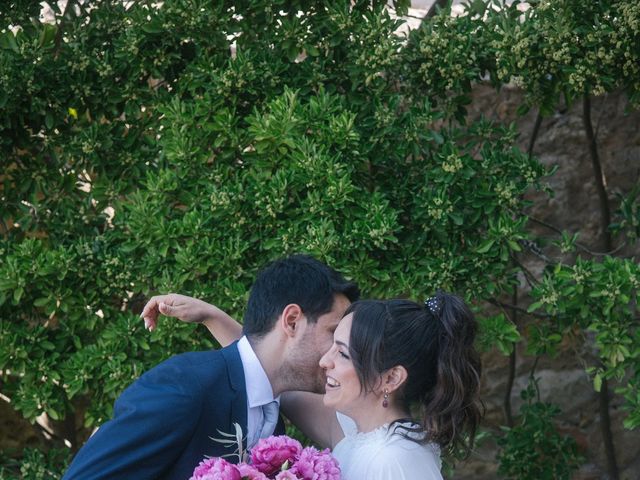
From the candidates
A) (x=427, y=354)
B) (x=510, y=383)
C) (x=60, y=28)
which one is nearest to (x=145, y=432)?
(x=427, y=354)

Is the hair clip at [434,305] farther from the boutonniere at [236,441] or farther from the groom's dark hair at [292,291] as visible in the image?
the boutonniere at [236,441]

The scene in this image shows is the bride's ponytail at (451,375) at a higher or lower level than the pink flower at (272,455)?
higher

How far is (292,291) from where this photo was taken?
3424mm

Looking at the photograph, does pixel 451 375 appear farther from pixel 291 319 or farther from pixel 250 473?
pixel 250 473

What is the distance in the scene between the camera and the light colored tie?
3.43 m

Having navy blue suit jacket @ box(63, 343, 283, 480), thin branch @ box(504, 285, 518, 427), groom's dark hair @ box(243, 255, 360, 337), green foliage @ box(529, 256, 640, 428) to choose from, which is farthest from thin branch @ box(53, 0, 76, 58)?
thin branch @ box(504, 285, 518, 427)

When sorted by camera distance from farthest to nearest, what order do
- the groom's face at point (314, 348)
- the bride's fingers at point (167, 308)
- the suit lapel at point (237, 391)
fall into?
the bride's fingers at point (167, 308) → the groom's face at point (314, 348) → the suit lapel at point (237, 391)

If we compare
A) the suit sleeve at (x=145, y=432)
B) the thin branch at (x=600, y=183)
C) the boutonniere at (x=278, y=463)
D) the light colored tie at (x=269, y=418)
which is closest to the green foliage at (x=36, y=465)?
the light colored tie at (x=269, y=418)

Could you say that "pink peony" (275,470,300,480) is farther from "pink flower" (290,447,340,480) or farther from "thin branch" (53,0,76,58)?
"thin branch" (53,0,76,58)

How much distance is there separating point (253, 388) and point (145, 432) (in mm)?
422

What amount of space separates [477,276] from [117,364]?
1.46 meters

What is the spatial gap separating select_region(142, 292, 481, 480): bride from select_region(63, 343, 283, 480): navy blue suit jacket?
0.30 m

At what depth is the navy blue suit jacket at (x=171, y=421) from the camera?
302 cm

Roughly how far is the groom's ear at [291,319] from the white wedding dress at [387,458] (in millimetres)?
375
